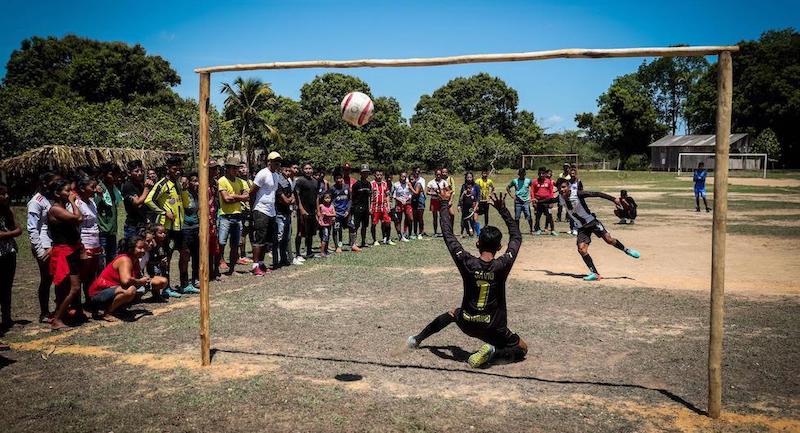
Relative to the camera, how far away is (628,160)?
78188 millimetres

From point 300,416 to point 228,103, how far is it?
5273 centimetres

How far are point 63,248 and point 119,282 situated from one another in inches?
39.2

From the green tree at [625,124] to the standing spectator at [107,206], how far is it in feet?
254

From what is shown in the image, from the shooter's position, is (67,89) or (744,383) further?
(67,89)

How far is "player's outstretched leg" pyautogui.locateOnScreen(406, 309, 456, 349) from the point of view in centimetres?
649

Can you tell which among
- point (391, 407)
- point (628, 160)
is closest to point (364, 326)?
point (391, 407)

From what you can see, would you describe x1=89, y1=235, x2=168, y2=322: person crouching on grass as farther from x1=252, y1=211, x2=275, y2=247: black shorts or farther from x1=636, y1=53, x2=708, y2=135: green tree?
x1=636, y1=53, x2=708, y2=135: green tree

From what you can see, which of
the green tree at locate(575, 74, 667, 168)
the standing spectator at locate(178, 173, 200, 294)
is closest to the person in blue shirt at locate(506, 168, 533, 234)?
the standing spectator at locate(178, 173, 200, 294)

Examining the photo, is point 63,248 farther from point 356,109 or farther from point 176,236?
point 356,109

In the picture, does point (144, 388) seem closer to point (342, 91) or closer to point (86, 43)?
point (342, 91)

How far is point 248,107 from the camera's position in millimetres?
53219

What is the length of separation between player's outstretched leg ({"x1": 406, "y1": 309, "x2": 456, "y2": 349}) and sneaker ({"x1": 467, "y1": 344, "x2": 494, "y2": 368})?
485mm

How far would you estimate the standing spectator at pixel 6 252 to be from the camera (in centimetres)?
767

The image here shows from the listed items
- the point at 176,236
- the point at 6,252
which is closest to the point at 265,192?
the point at 176,236
